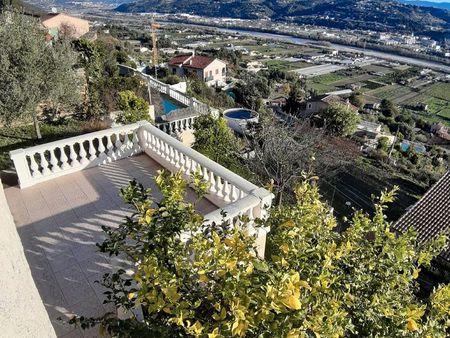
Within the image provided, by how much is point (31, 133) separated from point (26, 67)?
3363 mm

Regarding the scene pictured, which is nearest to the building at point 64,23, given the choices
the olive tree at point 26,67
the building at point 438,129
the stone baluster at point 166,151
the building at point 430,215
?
the olive tree at point 26,67

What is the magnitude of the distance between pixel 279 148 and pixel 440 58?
111m

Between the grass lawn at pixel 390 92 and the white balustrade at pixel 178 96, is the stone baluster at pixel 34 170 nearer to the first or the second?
the white balustrade at pixel 178 96

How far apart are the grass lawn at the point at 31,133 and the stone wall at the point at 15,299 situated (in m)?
9.26

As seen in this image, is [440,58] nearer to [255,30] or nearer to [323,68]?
[323,68]

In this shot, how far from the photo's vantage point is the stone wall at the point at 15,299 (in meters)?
1.46

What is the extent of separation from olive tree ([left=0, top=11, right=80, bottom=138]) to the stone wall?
917cm

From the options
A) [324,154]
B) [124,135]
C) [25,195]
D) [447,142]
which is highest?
[124,135]

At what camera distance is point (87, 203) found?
19.4 feet

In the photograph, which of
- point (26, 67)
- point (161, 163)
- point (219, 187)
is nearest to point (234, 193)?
point (219, 187)

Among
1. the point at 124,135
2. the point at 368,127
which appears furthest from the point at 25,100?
the point at 368,127

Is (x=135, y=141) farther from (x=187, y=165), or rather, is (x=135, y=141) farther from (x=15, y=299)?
(x=15, y=299)

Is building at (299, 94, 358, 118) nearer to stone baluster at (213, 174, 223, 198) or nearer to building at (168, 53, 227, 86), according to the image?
building at (168, 53, 227, 86)

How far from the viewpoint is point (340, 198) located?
21078 mm
